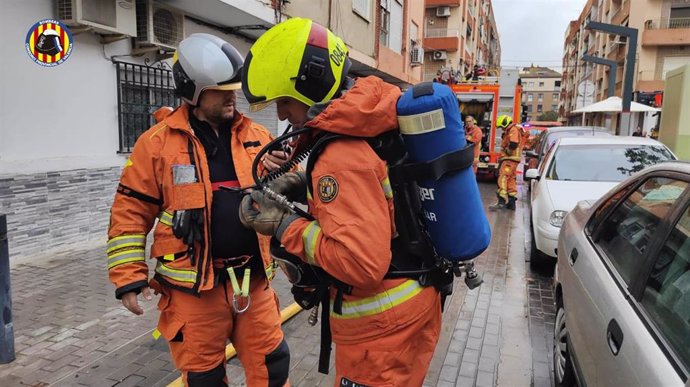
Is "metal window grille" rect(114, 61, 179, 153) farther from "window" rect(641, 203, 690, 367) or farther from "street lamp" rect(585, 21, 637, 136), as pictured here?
"street lamp" rect(585, 21, 637, 136)

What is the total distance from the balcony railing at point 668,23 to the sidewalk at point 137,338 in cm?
3483

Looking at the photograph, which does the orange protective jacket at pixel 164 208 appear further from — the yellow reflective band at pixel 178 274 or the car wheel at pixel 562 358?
the car wheel at pixel 562 358

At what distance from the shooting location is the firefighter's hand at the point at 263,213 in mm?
1688

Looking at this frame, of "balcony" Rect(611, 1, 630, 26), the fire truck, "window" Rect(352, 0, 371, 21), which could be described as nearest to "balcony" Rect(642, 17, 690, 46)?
"balcony" Rect(611, 1, 630, 26)

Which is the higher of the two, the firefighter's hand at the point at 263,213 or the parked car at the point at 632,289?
the firefighter's hand at the point at 263,213

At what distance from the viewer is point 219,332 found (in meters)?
2.35

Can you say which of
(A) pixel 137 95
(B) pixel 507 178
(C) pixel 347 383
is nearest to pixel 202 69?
(C) pixel 347 383

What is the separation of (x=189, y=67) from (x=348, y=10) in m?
11.2

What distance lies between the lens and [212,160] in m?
2.39

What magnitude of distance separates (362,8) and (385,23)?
240 cm

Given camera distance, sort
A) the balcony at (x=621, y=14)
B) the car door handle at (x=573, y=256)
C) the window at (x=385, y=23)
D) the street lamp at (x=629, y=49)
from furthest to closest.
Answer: the balcony at (x=621, y=14) → the window at (x=385, y=23) → the street lamp at (x=629, y=49) → the car door handle at (x=573, y=256)

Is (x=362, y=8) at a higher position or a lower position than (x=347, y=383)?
higher

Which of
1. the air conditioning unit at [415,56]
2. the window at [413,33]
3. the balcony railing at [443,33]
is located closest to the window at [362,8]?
the window at [413,33]

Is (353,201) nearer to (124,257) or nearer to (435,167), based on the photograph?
(435,167)
